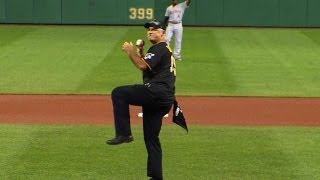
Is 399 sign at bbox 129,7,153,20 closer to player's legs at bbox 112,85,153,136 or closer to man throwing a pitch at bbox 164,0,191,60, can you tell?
man throwing a pitch at bbox 164,0,191,60

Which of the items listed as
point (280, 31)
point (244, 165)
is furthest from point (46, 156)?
point (280, 31)

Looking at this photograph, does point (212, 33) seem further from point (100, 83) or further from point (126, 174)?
point (126, 174)

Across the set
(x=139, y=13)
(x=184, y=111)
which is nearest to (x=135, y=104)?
(x=184, y=111)

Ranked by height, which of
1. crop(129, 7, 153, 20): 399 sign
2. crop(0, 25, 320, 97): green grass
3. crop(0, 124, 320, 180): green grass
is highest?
crop(129, 7, 153, 20): 399 sign

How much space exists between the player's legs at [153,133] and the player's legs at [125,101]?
0.19 metres

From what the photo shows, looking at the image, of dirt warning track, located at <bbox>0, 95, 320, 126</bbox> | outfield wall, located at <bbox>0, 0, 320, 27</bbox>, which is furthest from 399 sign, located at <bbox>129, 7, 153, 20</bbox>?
dirt warning track, located at <bbox>0, 95, 320, 126</bbox>

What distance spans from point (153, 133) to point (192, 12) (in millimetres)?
27313

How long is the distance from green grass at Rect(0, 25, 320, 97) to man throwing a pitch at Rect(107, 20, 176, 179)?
27.0ft

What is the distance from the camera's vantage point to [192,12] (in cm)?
3503

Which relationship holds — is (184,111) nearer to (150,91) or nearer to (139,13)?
(150,91)

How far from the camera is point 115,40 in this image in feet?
90.3

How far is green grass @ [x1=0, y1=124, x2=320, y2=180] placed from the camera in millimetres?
9117

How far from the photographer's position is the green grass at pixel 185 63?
17109 mm

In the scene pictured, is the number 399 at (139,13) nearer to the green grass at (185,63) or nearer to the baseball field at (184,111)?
the green grass at (185,63)
